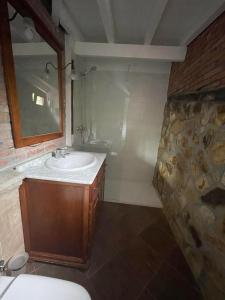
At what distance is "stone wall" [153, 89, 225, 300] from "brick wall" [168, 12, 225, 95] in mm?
131

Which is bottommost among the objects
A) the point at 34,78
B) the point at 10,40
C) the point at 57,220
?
the point at 57,220

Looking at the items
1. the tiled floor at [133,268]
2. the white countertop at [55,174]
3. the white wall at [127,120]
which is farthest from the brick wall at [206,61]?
the tiled floor at [133,268]

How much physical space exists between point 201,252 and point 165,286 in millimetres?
412

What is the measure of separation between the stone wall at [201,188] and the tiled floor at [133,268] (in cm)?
14

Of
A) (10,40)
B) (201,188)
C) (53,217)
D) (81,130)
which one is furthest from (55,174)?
(81,130)

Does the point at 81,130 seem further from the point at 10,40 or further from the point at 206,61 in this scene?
the point at 206,61

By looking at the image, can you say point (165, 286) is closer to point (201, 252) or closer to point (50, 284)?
point (201, 252)

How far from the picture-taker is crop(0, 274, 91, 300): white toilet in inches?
27.8

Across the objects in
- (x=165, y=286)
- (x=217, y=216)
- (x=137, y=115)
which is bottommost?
(x=165, y=286)

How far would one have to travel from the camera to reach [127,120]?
283 cm

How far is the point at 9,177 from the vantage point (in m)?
0.97

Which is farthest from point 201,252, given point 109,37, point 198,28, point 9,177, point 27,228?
point 109,37

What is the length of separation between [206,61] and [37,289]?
7.25 feet

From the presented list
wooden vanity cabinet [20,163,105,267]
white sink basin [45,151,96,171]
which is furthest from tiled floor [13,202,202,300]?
white sink basin [45,151,96,171]
